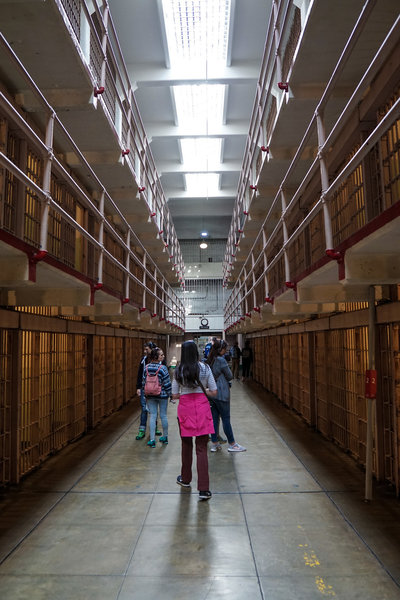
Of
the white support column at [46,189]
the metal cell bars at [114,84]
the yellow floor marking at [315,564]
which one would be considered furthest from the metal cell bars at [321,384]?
the white support column at [46,189]

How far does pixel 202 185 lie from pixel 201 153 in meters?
2.87

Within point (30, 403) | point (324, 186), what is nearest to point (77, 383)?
point (30, 403)

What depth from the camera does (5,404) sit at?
4.79 m

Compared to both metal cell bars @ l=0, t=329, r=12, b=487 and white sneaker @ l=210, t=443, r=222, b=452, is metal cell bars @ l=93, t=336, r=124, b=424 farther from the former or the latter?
metal cell bars @ l=0, t=329, r=12, b=487

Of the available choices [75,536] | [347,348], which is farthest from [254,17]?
[75,536]

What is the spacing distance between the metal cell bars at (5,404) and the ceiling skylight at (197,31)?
27.9 ft

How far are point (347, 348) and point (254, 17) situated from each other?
835 centimetres

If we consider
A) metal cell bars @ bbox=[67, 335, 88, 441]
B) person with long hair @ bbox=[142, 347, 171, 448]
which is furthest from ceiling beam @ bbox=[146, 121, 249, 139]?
person with long hair @ bbox=[142, 347, 171, 448]

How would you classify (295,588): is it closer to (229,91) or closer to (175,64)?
(175,64)

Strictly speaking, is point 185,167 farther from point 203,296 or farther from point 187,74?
point 203,296

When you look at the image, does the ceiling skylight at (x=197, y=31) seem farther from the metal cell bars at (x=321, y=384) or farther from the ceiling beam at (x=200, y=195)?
the ceiling beam at (x=200, y=195)

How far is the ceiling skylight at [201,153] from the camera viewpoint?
1619 cm

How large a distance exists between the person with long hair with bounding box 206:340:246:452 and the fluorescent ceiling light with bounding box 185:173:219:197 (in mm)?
14379

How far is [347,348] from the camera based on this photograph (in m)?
6.03
